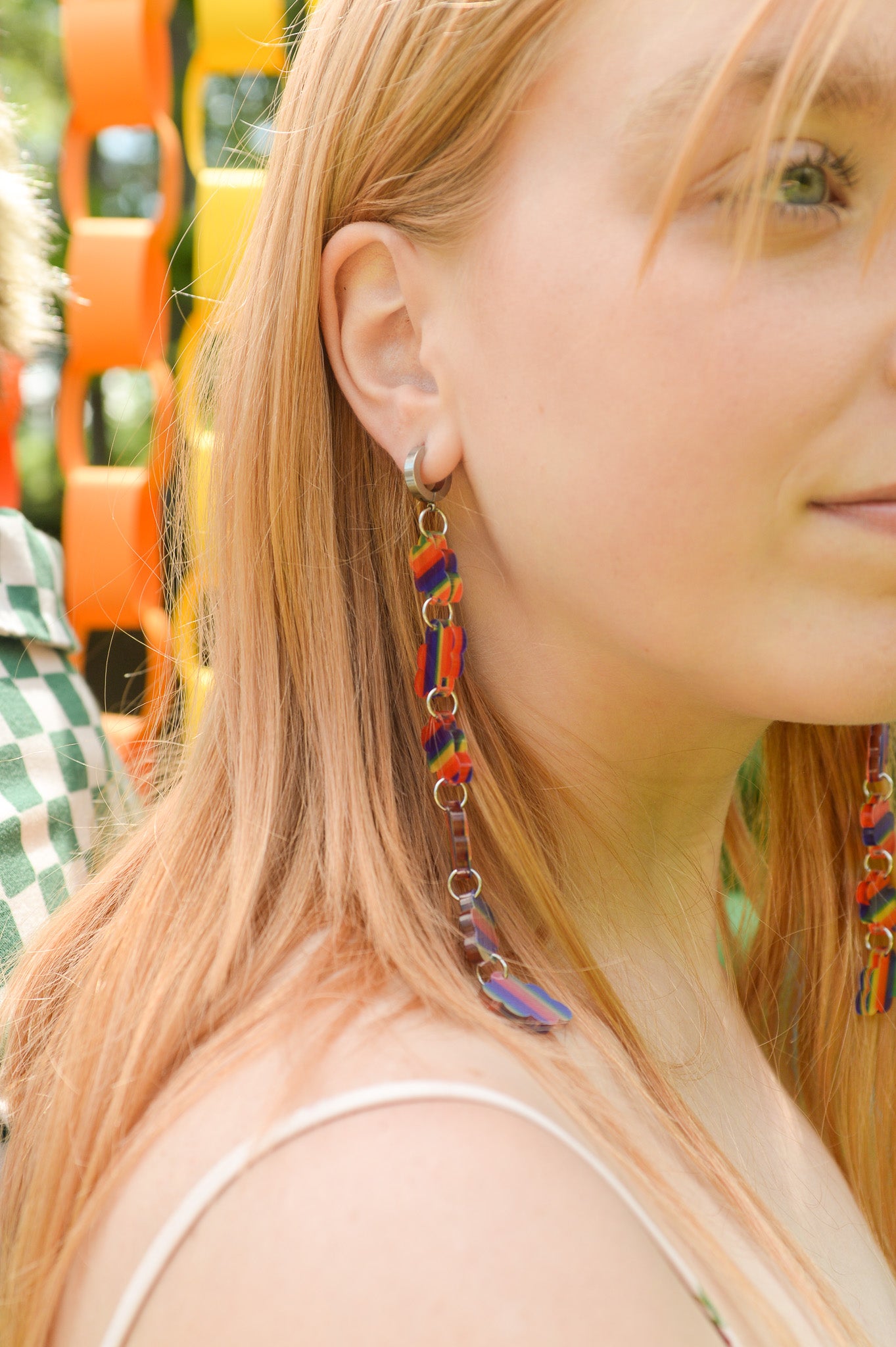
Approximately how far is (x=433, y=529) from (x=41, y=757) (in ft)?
2.09

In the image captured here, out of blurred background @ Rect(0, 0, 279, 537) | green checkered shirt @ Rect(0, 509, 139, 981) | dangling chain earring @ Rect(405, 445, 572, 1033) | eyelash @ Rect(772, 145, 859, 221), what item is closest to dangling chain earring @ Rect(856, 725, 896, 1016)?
dangling chain earring @ Rect(405, 445, 572, 1033)

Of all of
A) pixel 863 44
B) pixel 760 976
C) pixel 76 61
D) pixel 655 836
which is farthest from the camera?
pixel 76 61

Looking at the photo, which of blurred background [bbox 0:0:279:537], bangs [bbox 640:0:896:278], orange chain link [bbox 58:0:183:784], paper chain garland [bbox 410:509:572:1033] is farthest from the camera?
blurred background [bbox 0:0:279:537]

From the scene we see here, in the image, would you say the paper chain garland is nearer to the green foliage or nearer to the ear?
the ear

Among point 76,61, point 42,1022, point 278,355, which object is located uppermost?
point 76,61

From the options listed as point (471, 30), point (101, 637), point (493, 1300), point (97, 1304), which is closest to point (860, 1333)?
point (493, 1300)

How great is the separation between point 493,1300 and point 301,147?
0.81m

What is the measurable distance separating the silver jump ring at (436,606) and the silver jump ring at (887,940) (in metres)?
0.62

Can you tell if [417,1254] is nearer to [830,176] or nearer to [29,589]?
[830,176]

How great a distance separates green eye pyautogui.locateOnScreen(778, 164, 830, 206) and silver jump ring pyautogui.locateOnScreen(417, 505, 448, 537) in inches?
12.9

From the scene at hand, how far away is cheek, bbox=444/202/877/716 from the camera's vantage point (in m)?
0.75

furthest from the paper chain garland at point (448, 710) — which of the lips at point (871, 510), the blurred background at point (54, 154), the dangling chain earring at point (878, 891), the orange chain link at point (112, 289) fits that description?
the blurred background at point (54, 154)

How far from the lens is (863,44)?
28.4 inches

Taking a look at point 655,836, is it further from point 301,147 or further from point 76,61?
point 76,61
